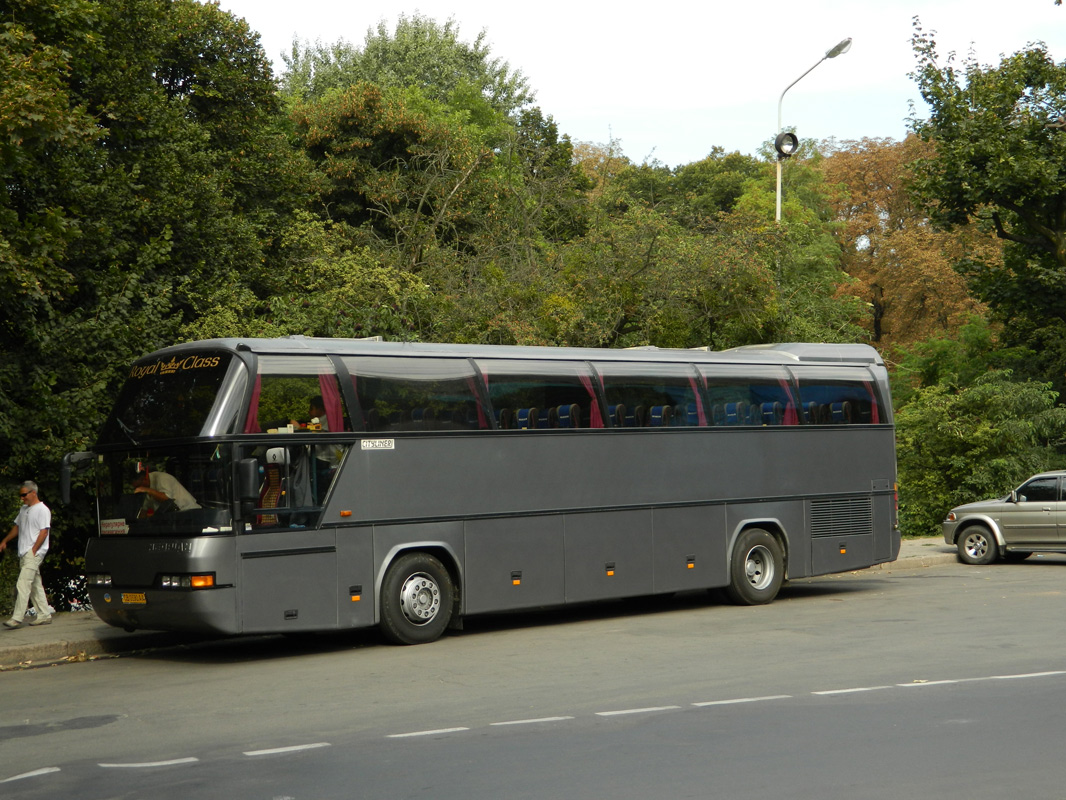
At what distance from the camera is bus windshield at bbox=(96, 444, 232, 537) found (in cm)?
1261

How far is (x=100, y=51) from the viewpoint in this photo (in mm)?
18094

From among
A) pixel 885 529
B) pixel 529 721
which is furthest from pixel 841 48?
pixel 529 721

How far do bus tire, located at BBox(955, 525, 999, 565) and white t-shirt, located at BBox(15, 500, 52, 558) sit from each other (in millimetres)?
16076

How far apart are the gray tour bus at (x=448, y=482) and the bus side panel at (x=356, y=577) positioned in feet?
0.08

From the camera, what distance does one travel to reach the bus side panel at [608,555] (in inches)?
614

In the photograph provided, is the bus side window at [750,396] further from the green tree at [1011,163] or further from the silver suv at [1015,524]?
the green tree at [1011,163]

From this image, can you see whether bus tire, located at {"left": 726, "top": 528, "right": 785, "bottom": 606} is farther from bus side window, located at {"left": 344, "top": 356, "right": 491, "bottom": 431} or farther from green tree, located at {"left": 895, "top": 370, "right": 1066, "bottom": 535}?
green tree, located at {"left": 895, "top": 370, "right": 1066, "bottom": 535}

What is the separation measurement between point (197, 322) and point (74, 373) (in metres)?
3.41

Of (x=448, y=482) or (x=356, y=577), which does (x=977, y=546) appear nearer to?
(x=448, y=482)

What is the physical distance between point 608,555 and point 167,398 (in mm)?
5928

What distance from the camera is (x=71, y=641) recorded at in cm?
1377

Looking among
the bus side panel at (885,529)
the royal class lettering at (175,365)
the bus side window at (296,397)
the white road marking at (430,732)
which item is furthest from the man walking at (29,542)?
the bus side panel at (885,529)

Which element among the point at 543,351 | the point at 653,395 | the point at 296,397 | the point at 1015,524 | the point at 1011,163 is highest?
the point at 1011,163

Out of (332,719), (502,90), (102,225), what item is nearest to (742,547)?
(332,719)
